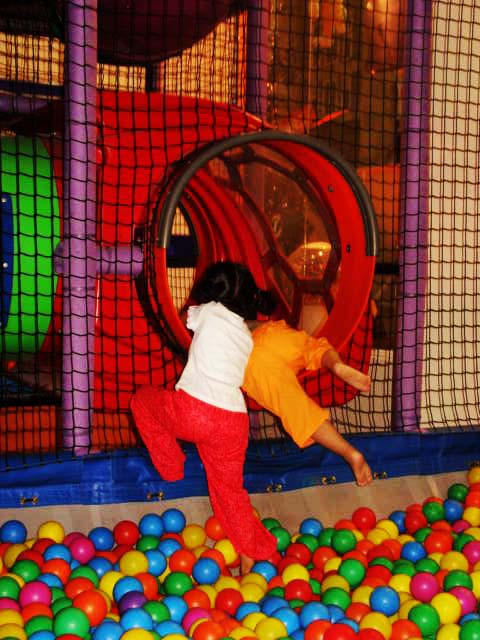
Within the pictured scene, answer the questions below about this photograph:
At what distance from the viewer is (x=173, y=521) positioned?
229cm

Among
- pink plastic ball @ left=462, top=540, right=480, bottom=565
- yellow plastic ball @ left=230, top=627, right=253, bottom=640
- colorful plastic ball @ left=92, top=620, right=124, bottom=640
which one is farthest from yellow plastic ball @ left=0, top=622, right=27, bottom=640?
pink plastic ball @ left=462, top=540, right=480, bottom=565

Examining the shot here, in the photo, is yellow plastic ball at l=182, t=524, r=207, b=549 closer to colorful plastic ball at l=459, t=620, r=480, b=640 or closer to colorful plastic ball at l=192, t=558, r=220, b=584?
colorful plastic ball at l=192, t=558, r=220, b=584

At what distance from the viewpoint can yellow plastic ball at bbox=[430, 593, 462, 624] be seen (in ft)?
6.14

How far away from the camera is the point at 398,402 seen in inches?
112

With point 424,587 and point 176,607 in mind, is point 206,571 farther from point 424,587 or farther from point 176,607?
point 424,587

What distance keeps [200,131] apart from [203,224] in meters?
1.08

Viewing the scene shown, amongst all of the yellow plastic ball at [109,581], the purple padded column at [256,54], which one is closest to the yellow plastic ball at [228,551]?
the yellow plastic ball at [109,581]

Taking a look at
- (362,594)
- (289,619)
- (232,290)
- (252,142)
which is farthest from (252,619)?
(252,142)

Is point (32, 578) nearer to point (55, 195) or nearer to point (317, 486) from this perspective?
point (317, 486)

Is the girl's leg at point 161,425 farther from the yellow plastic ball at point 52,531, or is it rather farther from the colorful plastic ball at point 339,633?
the colorful plastic ball at point 339,633

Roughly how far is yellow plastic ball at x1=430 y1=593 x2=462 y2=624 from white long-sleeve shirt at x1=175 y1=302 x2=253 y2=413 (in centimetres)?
68

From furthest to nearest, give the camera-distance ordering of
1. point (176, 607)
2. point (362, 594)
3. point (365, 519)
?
point (365, 519)
point (362, 594)
point (176, 607)

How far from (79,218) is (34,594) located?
102cm

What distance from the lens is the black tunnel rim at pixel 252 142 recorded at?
2.26 metres
